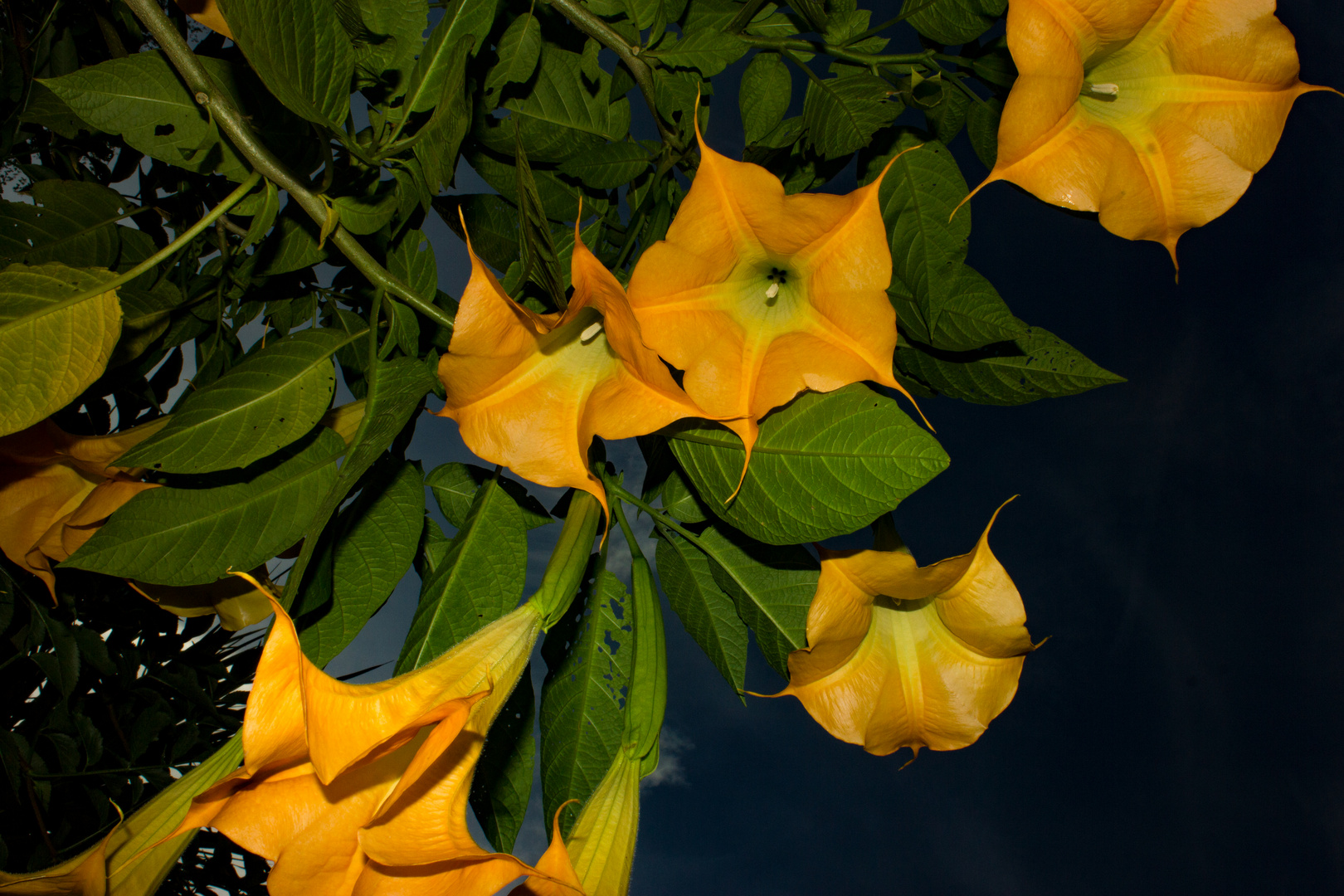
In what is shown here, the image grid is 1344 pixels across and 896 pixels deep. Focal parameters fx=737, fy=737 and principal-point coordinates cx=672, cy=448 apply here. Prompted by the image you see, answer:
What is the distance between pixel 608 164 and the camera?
2.04ft

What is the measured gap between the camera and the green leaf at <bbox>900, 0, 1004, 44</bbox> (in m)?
0.54

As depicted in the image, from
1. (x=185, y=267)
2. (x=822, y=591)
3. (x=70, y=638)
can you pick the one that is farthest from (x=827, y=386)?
(x=70, y=638)

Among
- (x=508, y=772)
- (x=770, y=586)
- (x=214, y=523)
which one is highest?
(x=214, y=523)

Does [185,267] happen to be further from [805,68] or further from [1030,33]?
[1030,33]

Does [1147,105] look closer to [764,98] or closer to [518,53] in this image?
[764,98]

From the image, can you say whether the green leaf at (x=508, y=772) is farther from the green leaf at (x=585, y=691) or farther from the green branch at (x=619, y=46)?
the green branch at (x=619, y=46)

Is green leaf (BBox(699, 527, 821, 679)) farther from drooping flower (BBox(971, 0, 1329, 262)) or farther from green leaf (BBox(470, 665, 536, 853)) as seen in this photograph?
drooping flower (BBox(971, 0, 1329, 262))

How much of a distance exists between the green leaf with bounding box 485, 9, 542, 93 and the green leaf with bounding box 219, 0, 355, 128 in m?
0.14

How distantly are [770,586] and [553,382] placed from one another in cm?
25

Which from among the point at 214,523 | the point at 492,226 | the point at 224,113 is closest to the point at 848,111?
the point at 492,226

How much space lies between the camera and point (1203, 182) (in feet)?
1.73

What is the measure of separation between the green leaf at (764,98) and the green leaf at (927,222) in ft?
0.36

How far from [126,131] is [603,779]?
57 centimetres

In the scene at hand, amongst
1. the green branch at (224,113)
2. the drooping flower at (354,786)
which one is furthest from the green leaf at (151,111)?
the drooping flower at (354,786)
